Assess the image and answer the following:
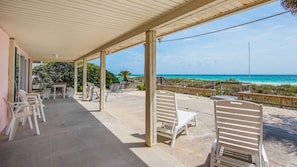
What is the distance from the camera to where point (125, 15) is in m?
2.88

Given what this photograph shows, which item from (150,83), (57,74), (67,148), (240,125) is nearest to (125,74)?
(57,74)

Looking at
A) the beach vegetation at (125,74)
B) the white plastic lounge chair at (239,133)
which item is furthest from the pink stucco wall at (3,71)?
the beach vegetation at (125,74)

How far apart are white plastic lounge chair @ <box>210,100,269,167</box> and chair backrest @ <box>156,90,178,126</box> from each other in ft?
3.78

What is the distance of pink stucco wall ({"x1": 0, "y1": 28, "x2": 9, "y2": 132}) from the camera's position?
12.8ft

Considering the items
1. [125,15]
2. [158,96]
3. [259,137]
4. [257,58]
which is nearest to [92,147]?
[158,96]

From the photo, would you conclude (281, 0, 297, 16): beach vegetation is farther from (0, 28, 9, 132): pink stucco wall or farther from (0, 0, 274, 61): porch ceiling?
(0, 28, 9, 132): pink stucco wall

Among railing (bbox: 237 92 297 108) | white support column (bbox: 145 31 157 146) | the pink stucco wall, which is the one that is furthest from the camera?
railing (bbox: 237 92 297 108)

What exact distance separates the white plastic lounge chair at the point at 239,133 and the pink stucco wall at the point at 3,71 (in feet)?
15.4

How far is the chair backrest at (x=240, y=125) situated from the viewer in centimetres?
209

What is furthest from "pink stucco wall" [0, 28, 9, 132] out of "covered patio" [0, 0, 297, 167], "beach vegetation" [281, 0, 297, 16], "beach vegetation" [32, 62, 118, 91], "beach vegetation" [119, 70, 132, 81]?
"beach vegetation" [119, 70, 132, 81]

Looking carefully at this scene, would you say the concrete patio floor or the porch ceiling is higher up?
the porch ceiling

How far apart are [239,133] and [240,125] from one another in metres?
0.11

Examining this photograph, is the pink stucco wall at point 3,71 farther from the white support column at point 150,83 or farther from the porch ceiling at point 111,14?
the white support column at point 150,83

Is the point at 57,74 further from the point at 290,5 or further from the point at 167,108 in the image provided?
the point at 290,5
